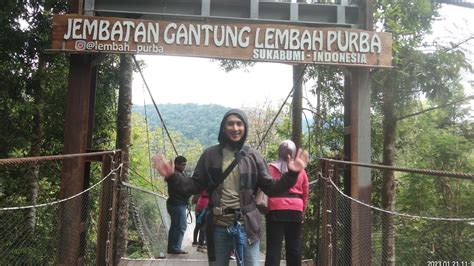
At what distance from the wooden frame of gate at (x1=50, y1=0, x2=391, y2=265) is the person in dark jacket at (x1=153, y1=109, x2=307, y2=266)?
A: 177 centimetres

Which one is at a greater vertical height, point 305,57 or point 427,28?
point 427,28

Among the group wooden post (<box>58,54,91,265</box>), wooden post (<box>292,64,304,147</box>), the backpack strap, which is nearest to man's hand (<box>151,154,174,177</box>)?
the backpack strap

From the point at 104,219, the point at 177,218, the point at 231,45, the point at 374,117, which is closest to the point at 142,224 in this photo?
the point at 177,218

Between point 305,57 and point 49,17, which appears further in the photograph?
point 49,17

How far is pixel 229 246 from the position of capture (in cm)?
222

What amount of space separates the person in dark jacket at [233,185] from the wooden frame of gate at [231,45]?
1.77 metres

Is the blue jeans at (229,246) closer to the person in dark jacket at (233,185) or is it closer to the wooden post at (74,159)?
the person in dark jacket at (233,185)

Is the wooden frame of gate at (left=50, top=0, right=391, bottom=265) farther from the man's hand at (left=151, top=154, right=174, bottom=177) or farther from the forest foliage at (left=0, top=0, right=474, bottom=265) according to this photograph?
the man's hand at (left=151, top=154, right=174, bottom=177)

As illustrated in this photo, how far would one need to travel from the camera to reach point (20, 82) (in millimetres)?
6477

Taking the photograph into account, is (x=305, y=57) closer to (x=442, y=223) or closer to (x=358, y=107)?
(x=358, y=107)

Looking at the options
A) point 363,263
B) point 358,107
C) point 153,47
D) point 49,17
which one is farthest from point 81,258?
point 49,17

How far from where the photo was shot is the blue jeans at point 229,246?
219cm

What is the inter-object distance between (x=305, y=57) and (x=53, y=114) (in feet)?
15.4

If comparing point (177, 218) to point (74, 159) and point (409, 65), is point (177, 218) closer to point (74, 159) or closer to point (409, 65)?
point (74, 159)
